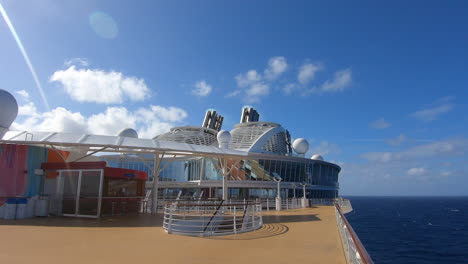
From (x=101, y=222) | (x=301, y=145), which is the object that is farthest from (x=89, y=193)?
(x=301, y=145)

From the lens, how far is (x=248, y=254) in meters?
7.00

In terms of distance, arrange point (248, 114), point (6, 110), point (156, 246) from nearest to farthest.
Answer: point (156, 246)
point (6, 110)
point (248, 114)

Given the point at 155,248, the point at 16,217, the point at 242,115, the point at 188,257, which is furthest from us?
the point at 242,115

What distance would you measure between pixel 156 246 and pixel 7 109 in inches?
628

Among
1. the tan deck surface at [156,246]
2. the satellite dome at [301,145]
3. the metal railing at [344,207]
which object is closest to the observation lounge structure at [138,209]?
the tan deck surface at [156,246]

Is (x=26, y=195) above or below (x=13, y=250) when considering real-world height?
above

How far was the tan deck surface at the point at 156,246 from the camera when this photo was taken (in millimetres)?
6500

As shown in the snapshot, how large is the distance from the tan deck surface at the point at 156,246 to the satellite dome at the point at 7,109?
981 centimetres

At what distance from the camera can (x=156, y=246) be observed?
7.87 m

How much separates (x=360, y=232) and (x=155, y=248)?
3372 centimetres

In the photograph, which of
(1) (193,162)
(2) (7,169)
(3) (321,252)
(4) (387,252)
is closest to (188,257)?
(3) (321,252)

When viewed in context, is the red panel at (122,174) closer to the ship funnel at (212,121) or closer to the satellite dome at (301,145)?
the satellite dome at (301,145)

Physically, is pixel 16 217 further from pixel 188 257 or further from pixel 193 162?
pixel 193 162

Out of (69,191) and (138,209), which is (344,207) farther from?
(69,191)
